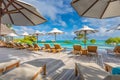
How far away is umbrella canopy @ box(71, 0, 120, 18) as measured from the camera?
470cm

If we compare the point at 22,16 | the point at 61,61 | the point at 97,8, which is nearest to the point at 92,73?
the point at 97,8

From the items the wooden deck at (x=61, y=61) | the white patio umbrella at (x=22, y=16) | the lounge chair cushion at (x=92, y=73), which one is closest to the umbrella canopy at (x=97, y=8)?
the white patio umbrella at (x=22, y=16)

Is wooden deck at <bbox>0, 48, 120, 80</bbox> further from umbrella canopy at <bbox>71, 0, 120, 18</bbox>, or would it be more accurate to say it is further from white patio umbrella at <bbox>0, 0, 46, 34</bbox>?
umbrella canopy at <bbox>71, 0, 120, 18</bbox>

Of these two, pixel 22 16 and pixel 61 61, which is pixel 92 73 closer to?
pixel 22 16

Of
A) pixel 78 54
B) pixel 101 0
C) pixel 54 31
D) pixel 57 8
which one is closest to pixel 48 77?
pixel 101 0

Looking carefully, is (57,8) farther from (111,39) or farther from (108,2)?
(108,2)

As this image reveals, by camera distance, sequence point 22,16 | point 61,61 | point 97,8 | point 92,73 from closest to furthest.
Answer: point 92,73, point 97,8, point 22,16, point 61,61

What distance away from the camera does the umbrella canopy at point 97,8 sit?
4695 mm

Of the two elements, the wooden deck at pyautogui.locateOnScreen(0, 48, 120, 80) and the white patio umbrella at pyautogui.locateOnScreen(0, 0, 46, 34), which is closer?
the wooden deck at pyautogui.locateOnScreen(0, 48, 120, 80)

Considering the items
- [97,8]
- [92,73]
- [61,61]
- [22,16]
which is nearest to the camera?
[92,73]

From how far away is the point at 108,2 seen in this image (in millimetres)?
4816

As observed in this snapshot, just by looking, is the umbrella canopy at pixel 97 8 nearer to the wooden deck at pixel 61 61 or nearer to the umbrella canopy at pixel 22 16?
the umbrella canopy at pixel 22 16

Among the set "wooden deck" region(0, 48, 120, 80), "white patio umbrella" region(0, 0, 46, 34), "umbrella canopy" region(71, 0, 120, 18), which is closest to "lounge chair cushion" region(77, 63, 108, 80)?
"wooden deck" region(0, 48, 120, 80)

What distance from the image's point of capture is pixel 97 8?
5.04 meters
